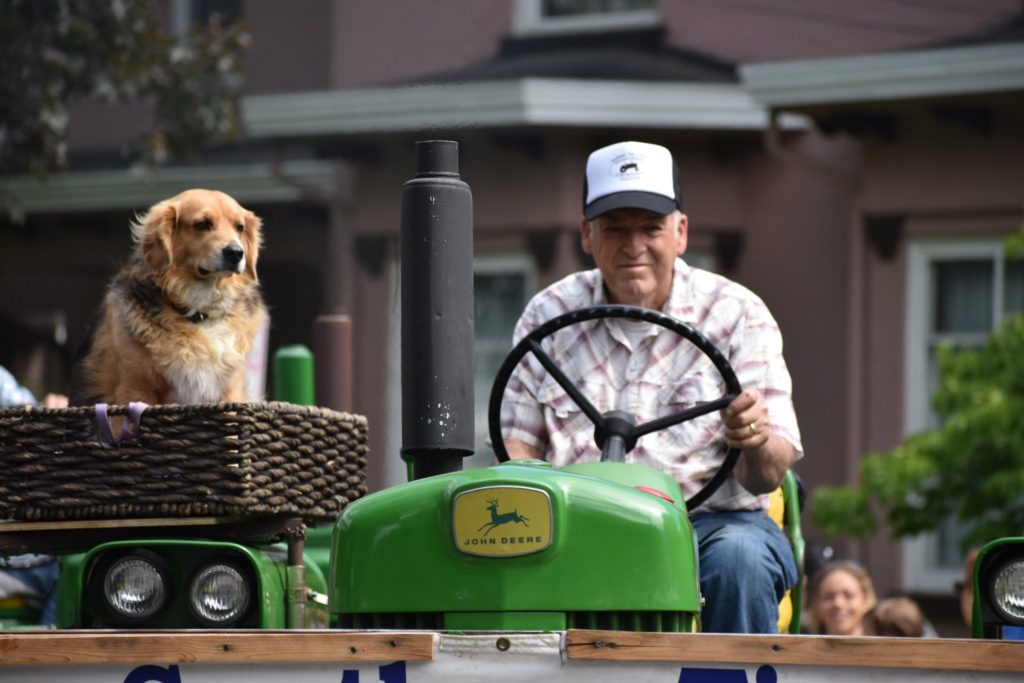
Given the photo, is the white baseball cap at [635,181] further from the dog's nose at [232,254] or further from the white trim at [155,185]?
the white trim at [155,185]

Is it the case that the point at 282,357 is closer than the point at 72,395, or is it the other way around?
the point at 72,395

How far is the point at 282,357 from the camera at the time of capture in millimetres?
5137

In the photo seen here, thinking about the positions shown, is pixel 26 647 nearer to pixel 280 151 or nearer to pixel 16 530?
pixel 16 530

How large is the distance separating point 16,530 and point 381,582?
100 centimetres

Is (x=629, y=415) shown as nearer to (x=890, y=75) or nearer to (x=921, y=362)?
(x=890, y=75)

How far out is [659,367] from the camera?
4133mm

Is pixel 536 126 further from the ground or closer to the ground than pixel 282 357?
further from the ground

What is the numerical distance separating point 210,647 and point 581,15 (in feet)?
36.3

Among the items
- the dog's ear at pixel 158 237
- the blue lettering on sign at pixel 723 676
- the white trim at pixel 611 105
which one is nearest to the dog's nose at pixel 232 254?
the dog's ear at pixel 158 237

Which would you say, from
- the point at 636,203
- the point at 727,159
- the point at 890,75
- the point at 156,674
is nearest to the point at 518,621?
the point at 156,674

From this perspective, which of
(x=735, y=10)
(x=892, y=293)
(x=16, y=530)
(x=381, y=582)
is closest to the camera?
(x=381, y=582)

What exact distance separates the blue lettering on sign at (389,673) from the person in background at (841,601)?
417 centimetres

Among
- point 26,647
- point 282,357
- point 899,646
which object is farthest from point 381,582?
point 282,357

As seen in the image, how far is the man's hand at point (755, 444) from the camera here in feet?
12.1
